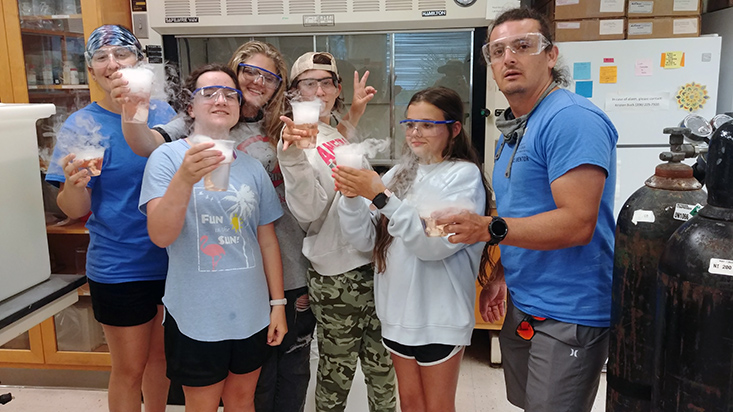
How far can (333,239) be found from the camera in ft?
5.65

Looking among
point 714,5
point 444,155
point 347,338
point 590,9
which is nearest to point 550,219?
point 444,155

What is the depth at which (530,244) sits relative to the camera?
1.29m

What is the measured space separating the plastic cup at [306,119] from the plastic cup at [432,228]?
403 millimetres

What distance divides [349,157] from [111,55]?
0.84m

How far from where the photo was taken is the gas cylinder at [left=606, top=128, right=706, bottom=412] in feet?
3.78

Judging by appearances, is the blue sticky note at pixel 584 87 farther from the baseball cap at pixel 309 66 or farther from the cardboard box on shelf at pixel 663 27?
the baseball cap at pixel 309 66

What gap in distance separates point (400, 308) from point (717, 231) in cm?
90

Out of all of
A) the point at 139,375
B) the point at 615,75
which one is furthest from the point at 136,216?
the point at 615,75

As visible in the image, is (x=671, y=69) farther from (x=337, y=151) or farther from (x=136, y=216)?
(x=136, y=216)

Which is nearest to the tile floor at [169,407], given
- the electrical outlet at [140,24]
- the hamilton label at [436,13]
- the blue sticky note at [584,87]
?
the blue sticky note at [584,87]

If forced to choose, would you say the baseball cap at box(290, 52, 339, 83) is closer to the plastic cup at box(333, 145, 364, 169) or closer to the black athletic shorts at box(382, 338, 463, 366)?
the plastic cup at box(333, 145, 364, 169)

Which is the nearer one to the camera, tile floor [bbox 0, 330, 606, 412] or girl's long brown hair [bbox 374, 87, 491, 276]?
girl's long brown hair [bbox 374, 87, 491, 276]

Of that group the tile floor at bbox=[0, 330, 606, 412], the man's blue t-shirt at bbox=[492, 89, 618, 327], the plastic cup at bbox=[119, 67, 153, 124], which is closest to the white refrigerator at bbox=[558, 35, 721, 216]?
the tile floor at bbox=[0, 330, 606, 412]

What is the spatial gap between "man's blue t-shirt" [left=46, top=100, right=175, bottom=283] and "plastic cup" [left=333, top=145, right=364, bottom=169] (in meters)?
0.72
